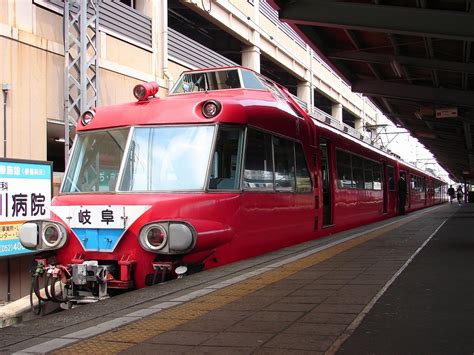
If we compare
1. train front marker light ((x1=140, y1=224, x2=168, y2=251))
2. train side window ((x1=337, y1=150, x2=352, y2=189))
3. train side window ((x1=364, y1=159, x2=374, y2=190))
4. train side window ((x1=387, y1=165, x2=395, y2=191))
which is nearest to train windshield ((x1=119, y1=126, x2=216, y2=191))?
train front marker light ((x1=140, y1=224, x2=168, y2=251))

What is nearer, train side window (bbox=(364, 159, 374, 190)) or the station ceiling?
the station ceiling

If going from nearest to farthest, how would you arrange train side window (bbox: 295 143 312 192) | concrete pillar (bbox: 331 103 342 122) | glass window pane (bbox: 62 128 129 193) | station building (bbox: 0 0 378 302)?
glass window pane (bbox: 62 128 129 193), train side window (bbox: 295 143 312 192), station building (bbox: 0 0 378 302), concrete pillar (bbox: 331 103 342 122)

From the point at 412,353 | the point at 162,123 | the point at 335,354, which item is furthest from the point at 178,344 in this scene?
the point at 162,123

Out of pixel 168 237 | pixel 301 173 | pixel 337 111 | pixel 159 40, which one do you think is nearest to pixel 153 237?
pixel 168 237

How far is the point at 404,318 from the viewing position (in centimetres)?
489

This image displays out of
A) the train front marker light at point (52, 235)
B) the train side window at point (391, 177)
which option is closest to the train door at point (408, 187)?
the train side window at point (391, 177)

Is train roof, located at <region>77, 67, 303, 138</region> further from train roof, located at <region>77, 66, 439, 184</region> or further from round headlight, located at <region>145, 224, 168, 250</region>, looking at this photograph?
A: round headlight, located at <region>145, 224, 168, 250</region>

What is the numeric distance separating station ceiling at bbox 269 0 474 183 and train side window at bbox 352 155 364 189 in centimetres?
272

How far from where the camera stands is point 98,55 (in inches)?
547

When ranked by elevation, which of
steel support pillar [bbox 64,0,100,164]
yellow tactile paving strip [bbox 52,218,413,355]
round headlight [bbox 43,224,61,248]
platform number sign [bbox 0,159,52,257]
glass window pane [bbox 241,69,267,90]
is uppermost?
steel support pillar [bbox 64,0,100,164]

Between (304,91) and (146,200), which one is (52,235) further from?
(304,91)

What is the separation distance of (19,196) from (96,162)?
228 cm

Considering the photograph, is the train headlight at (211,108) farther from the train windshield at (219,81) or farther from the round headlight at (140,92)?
the train windshield at (219,81)

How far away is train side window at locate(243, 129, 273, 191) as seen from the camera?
794cm
